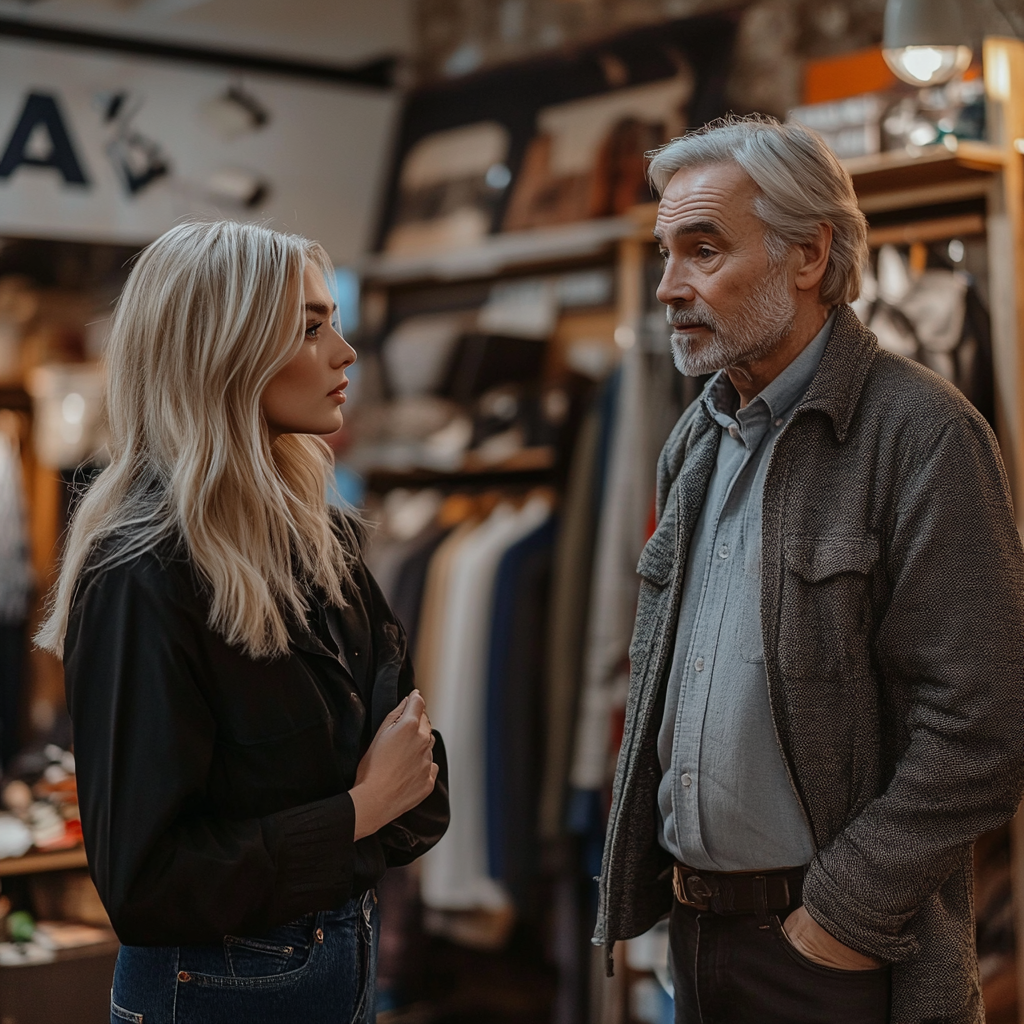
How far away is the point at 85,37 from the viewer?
3666 mm

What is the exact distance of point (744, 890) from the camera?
181 centimetres

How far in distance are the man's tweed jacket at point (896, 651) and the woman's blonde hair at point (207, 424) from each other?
694 mm

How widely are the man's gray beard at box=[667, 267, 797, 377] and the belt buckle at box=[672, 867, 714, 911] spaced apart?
75cm

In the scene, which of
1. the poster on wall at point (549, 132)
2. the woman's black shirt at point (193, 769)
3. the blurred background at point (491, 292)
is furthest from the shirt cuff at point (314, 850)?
the poster on wall at point (549, 132)

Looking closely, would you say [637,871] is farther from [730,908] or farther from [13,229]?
[13,229]

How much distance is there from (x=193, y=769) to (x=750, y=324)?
0.99 m

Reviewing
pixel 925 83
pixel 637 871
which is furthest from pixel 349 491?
Result: pixel 637 871

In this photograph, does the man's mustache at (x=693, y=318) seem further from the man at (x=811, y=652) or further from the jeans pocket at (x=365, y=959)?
the jeans pocket at (x=365, y=959)

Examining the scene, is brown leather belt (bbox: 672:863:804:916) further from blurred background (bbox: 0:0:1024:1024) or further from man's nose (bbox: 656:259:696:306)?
blurred background (bbox: 0:0:1024:1024)

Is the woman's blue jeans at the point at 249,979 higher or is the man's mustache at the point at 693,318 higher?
the man's mustache at the point at 693,318

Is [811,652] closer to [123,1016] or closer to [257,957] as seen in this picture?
[257,957]

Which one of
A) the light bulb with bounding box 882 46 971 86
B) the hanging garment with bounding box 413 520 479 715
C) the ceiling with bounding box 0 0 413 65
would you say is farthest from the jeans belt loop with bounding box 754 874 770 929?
the ceiling with bounding box 0 0 413 65

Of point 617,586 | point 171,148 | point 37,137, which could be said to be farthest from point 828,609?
point 171,148

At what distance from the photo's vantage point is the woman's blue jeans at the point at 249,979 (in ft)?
5.10
